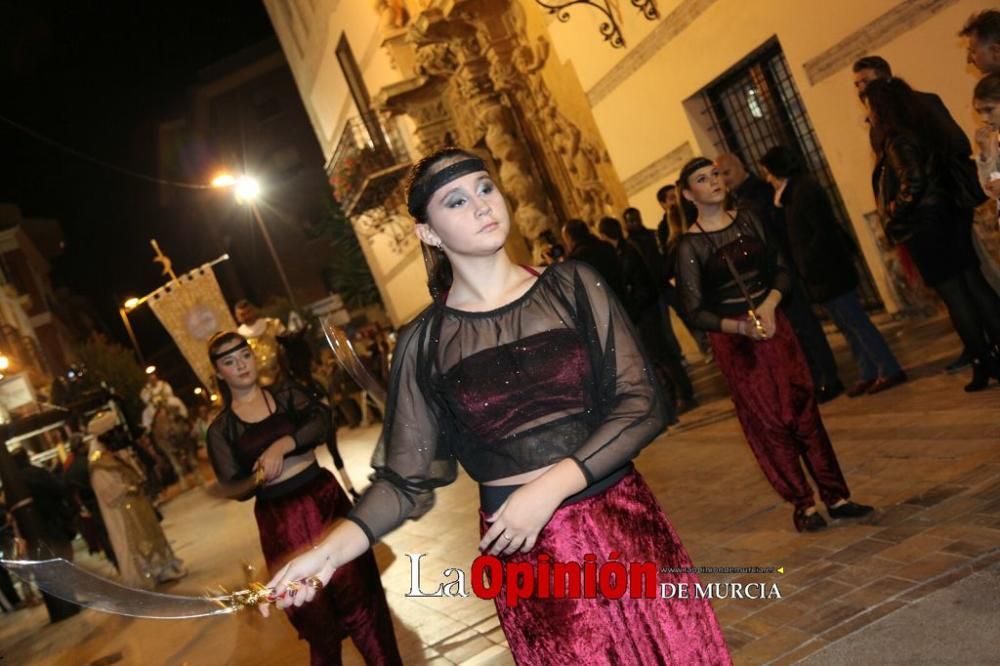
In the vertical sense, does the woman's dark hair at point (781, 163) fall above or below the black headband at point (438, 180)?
below

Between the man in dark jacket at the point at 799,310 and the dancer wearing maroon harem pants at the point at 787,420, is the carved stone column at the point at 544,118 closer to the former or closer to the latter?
the man in dark jacket at the point at 799,310

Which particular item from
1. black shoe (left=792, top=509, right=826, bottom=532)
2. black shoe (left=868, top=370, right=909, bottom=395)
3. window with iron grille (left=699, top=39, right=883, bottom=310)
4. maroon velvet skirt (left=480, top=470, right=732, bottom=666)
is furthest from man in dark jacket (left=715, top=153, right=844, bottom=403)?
maroon velvet skirt (left=480, top=470, right=732, bottom=666)

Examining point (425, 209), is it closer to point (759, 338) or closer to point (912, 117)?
point (759, 338)

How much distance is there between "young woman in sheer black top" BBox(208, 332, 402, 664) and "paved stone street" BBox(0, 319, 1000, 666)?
349 millimetres

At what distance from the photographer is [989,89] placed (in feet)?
14.0

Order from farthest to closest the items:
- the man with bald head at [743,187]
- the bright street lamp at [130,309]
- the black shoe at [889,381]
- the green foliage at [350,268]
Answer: the green foliage at [350,268] < the bright street lamp at [130,309] < the man with bald head at [743,187] < the black shoe at [889,381]

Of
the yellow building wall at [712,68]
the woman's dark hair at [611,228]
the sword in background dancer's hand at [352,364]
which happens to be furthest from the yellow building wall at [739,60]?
the sword in background dancer's hand at [352,364]

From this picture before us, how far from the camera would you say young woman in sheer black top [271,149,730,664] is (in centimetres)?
223

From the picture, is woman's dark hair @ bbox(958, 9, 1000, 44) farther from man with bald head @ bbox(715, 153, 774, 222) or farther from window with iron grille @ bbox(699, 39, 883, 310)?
window with iron grille @ bbox(699, 39, 883, 310)

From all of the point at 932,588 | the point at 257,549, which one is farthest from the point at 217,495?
the point at 257,549

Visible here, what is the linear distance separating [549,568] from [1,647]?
10.6m

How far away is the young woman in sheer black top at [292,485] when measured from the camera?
424 centimetres

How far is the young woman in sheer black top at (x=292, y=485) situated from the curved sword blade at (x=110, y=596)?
6.45 feet

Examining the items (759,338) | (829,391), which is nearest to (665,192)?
(829,391)
